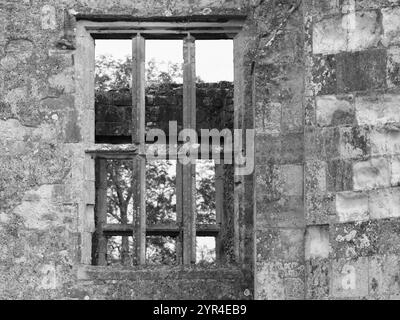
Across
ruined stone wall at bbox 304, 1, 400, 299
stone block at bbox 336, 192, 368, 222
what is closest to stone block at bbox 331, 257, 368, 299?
ruined stone wall at bbox 304, 1, 400, 299

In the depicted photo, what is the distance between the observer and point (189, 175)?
9.40 meters

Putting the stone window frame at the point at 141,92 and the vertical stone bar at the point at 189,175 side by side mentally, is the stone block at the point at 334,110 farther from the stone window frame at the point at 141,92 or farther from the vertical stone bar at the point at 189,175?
the vertical stone bar at the point at 189,175

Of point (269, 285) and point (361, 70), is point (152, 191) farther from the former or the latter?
point (361, 70)

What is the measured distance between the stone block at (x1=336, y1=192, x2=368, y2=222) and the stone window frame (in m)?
1.29

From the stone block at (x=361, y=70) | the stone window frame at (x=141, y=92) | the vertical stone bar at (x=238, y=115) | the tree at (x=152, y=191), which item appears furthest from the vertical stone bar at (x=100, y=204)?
the tree at (x=152, y=191)

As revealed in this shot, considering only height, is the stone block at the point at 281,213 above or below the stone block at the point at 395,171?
below

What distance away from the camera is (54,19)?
9477mm

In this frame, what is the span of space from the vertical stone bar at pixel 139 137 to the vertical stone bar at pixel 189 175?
30cm

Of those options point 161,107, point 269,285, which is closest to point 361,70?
point 269,285

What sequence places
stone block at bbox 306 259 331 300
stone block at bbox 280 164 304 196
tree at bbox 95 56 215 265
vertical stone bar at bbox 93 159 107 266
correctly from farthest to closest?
tree at bbox 95 56 215 265
vertical stone bar at bbox 93 159 107 266
stone block at bbox 280 164 304 196
stone block at bbox 306 259 331 300

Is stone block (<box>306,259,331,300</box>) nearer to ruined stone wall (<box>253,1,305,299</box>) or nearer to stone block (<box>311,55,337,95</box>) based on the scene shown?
ruined stone wall (<box>253,1,305,299</box>)

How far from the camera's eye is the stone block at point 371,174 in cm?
801

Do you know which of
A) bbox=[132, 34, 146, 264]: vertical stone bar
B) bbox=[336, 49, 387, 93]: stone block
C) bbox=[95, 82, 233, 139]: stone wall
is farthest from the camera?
bbox=[95, 82, 233, 139]: stone wall

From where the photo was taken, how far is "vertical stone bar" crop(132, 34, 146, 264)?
9281 millimetres
